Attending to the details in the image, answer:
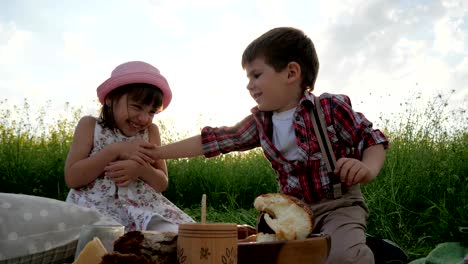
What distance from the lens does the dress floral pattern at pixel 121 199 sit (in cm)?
289

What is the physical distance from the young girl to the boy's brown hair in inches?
25.0

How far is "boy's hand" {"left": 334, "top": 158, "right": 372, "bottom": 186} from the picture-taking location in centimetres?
225

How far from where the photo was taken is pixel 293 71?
103 inches

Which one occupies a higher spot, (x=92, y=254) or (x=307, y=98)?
(x=307, y=98)

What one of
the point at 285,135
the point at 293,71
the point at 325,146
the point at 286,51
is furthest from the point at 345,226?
the point at 286,51

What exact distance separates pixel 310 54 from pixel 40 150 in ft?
12.8

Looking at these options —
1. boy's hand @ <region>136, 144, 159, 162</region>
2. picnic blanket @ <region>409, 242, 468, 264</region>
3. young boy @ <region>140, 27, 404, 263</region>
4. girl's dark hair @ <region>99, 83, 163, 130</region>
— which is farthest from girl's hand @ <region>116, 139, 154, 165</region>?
picnic blanket @ <region>409, 242, 468, 264</region>

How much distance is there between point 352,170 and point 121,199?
129cm

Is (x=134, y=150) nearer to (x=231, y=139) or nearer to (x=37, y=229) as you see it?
(x=231, y=139)

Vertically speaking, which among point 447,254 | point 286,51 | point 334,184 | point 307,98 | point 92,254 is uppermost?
point 286,51

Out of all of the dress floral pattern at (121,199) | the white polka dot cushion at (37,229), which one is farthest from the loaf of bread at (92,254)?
the dress floral pattern at (121,199)

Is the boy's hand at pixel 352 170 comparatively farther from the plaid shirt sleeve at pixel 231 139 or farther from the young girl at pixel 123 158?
the young girl at pixel 123 158

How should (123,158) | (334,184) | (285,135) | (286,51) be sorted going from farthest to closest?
(123,158), (286,51), (285,135), (334,184)

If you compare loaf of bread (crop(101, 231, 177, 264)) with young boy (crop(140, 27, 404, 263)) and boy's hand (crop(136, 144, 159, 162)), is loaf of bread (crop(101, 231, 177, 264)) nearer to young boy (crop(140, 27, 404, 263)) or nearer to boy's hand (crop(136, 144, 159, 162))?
young boy (crop(140, 27, 404, 263))
